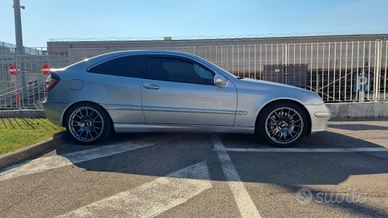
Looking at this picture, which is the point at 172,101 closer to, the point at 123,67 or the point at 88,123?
the point at 123,67

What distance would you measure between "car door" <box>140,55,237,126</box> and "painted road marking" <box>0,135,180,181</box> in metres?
0.49

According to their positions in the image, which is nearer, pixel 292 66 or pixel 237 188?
pixel 237 188

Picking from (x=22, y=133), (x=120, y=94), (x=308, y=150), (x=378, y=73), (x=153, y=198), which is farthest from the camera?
(x=378, y=73)

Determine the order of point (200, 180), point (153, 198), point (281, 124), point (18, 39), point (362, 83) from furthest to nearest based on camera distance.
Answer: point (18, 39) → point (362, 83) → point (281, 124) → point (200, 180) → point (153, 198)

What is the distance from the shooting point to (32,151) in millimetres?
4238

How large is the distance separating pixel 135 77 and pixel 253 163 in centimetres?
244

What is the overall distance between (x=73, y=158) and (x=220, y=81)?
2545 millimetres

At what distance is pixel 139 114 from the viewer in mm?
4641

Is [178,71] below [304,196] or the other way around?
the other way around

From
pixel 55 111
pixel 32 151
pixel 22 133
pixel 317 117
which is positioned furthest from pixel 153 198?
pixel 22 133

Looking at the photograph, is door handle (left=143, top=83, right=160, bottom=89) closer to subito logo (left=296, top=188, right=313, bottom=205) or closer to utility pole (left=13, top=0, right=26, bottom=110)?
subito logo (left=296, top=188, right=313, bottom=205)

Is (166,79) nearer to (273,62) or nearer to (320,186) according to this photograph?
(320,186)

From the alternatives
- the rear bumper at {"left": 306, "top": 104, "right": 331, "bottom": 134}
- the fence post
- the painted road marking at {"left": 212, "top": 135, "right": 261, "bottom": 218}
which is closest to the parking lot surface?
the painted road marking at {"left": 212, "top": 135, "right": 261, "bottom": 218}

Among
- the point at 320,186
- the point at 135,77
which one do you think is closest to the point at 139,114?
the point at 135,77
